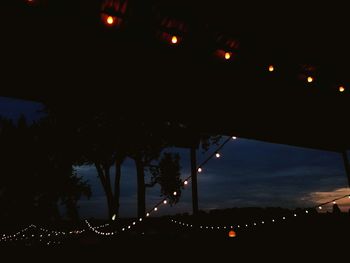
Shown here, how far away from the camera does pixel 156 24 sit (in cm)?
331

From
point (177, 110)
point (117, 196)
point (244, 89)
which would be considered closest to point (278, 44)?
point (244, 89)

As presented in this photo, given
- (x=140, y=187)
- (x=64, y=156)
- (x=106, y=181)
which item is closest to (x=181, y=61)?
(x=140, y=187)

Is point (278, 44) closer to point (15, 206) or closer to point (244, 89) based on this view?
point (244, 89)

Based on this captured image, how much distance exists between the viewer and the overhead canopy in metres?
3.00

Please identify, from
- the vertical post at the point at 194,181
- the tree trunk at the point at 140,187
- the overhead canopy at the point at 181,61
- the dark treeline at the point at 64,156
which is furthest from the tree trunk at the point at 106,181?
the overhead canopy at the point at 181,61

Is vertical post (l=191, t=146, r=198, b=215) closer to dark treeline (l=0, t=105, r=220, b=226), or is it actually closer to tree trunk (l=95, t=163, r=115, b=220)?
dark treeline (l=0, t=105, r=220, b=226)

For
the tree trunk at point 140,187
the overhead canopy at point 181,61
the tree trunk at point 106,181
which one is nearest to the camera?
the overhead canopy at point 181,61

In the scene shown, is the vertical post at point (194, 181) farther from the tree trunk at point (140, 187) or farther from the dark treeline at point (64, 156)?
the tree trunk at point (140, 187)

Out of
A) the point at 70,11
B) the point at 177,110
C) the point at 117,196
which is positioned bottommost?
the point at 117,196

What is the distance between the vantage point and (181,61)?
3.87 metres

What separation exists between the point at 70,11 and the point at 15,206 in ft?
38.2

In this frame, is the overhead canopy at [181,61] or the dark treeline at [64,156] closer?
the overhead canopy at [181,61]

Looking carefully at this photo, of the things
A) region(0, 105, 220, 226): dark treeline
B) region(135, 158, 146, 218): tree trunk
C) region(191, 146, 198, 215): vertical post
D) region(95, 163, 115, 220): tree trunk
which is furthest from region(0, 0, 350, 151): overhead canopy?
region(95, 163, 115, 220): tree trunk

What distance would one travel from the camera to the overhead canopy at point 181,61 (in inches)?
118
